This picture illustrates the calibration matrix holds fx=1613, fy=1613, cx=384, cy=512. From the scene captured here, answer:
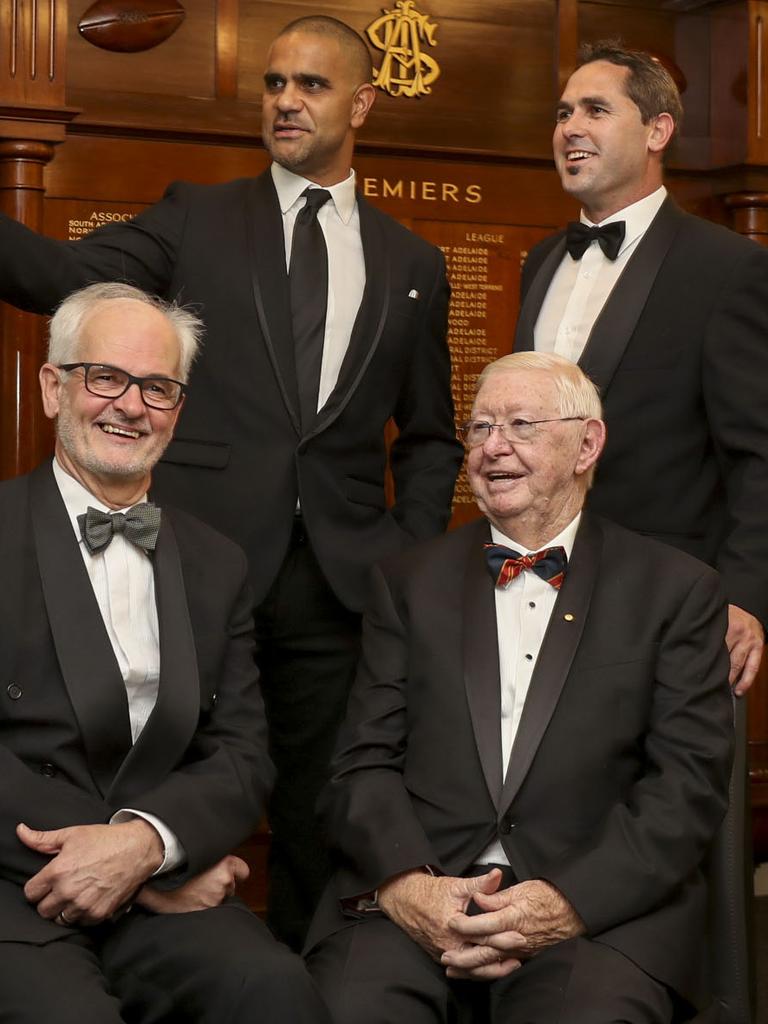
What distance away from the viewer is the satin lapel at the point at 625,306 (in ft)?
11.6

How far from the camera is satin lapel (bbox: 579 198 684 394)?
354cm

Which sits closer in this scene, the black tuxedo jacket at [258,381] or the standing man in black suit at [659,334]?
the standing man in black suit at [659,334]

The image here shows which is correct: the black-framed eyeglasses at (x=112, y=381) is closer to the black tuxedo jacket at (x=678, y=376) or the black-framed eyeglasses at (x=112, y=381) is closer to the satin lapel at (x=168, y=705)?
the satin lapel at (x=168, y=705)

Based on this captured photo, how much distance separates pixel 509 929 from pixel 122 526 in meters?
0.96

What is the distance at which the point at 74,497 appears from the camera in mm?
2896

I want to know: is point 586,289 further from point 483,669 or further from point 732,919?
point 732,919

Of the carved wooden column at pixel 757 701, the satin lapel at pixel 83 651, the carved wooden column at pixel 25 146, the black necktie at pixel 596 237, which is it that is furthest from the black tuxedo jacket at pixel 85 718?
the carved wooden column at pixel 757 701

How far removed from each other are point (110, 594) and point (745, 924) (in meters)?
1.30

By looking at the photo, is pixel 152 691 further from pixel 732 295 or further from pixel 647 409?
pixel 732 295

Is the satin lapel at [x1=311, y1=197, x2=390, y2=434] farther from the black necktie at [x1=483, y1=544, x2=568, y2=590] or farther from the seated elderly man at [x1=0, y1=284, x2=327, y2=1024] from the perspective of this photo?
the black necktie at [x1=483, y1=544, x2=568, y2=590]

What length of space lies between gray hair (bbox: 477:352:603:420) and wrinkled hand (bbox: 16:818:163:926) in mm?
1122

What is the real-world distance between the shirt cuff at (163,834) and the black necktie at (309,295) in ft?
3.73

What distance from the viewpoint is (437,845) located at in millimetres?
2906

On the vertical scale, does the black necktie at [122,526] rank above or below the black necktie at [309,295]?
below
